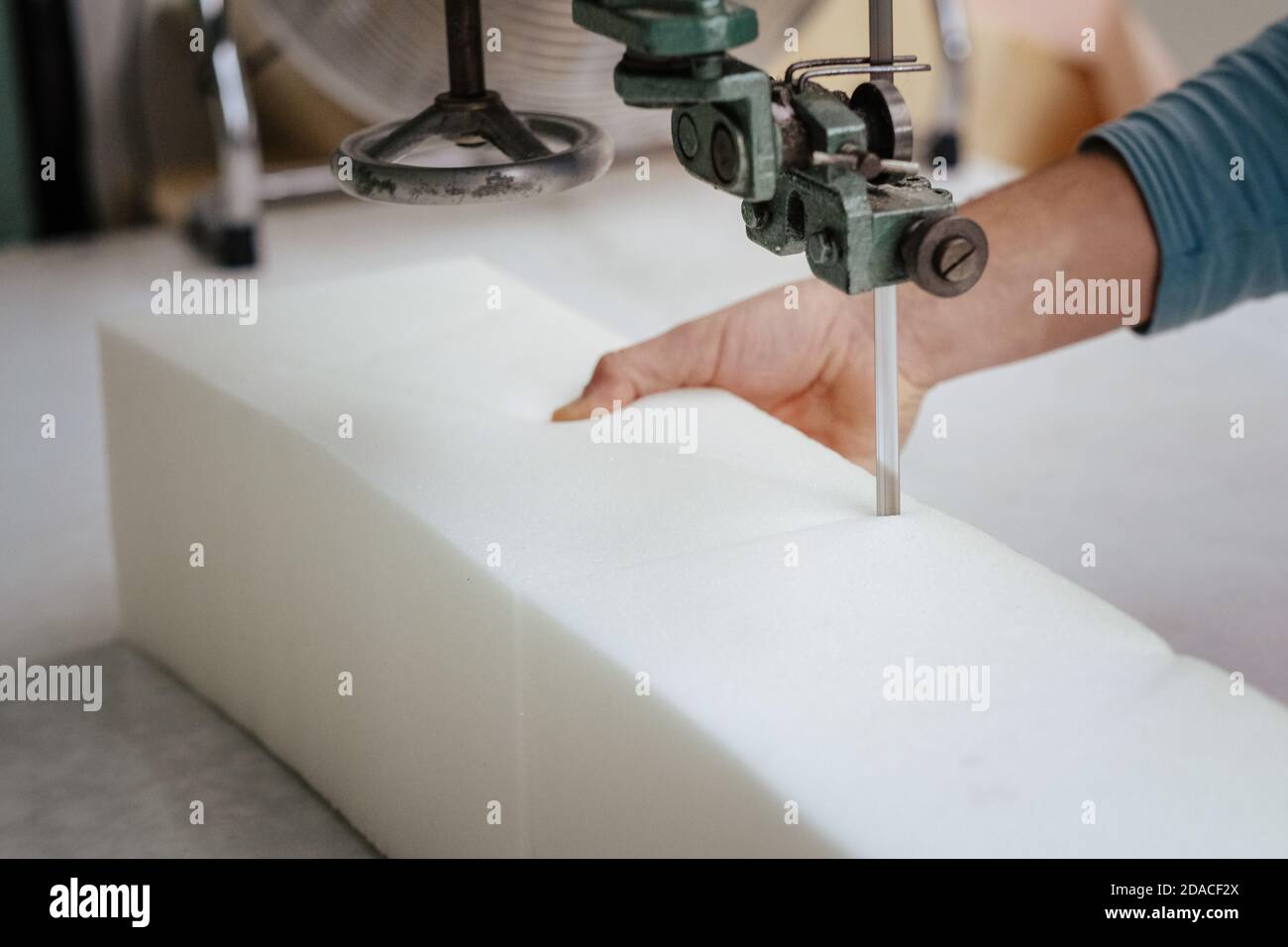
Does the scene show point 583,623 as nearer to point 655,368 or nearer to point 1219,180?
point 655,368

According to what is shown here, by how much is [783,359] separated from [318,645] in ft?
1.32

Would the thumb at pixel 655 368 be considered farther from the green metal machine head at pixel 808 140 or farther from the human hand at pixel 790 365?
the green metal machine head at pixel 808 140

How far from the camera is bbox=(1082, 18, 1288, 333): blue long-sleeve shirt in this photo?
1242 mm

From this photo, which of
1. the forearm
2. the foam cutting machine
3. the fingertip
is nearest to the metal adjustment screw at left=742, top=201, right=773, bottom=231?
the foam cutting machine

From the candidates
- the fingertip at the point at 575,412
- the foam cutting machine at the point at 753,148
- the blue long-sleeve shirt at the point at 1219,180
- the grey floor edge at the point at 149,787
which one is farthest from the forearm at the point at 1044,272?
the grey floor edge at the point at 149,787

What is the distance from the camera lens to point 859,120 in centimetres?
77

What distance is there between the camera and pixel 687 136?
0.80 m

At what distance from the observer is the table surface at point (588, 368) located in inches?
44.5

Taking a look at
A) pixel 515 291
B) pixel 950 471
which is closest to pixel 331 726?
pixel 515 291

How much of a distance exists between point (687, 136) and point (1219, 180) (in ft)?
1.97

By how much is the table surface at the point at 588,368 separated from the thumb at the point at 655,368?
0.32 m

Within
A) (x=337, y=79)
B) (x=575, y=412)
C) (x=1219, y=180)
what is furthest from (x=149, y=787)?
(x=337, y=79)

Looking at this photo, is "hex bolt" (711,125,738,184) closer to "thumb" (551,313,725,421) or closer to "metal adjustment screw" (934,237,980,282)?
"metal adjustment screw" (934,237,980,282)
